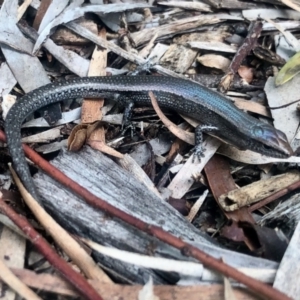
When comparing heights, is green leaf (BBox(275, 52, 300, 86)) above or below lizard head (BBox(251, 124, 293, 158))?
above

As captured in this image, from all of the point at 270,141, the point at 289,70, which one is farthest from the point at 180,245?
the point at 289,70

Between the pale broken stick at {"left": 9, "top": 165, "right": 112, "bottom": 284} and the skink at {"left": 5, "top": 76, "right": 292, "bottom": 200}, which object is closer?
the pale broken stick at {"left": 9, "top": 165, "right": 112, "bottom": 284}

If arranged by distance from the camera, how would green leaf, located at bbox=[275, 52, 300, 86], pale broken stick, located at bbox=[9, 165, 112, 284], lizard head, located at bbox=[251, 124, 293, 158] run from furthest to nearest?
green leaf, located at bbox=[275, 52, 300, 86], lizard head, located at bbox=[251, 124, 293, 158], pale broken stick, located at bbox=[9, 165, 112, 284]

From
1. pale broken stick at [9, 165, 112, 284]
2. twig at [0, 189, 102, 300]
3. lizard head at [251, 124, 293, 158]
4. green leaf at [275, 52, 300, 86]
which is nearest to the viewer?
twig at [0, 189, 102, 300]

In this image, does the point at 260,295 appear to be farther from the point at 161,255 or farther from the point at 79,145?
the point at 79,145

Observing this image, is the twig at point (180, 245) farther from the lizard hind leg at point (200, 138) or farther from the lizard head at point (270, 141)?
the lizard head at point (270, 141)

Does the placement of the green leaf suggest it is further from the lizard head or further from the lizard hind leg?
the lizard hind leg

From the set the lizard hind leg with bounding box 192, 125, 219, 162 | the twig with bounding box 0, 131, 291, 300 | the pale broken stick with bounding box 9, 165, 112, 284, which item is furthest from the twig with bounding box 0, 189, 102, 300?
the lizard hind leg with bounding box 192, 125, 219, 162

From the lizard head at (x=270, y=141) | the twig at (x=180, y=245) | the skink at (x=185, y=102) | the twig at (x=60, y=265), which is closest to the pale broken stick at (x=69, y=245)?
the twig at (x=60, y=265)
